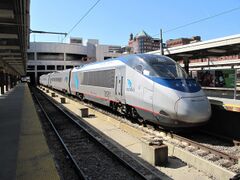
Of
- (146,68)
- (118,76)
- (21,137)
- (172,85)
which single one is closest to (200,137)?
(172,85)

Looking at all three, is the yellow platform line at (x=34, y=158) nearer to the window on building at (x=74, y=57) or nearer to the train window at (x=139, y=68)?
the train window at (x=139, y=68)

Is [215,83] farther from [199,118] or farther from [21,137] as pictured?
[21,137]

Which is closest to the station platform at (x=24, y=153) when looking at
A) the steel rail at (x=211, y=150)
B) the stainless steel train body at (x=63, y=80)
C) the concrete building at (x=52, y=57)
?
the steel rail at (x=211, y=150)

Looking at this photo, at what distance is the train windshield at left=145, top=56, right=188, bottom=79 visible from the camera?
10516 millimetres

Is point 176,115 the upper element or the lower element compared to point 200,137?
upper

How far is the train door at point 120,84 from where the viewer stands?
42.4ft

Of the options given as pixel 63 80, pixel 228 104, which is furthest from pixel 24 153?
pixel 63 80

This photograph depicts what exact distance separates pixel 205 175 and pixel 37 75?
3711 inches

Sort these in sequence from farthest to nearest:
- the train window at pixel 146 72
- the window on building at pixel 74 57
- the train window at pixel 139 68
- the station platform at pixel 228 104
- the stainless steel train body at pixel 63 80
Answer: the window on building at pixel 74 57, the stainless steel train body at pixel 63 80, the train window at pixel 139 68, the train window at pixel 146 72, the station platform at pixel 228 104

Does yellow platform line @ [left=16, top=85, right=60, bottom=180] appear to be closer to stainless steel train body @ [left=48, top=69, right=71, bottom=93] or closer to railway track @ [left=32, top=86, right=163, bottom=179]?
railway track @ [left=32, top=86, right=163, bottom=179]

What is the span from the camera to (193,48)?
23.3 metres

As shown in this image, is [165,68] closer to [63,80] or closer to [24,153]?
[24,153]

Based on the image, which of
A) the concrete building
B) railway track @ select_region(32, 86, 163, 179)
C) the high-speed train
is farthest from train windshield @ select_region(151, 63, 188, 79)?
the concrete building

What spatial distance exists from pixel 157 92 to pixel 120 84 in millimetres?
3510
